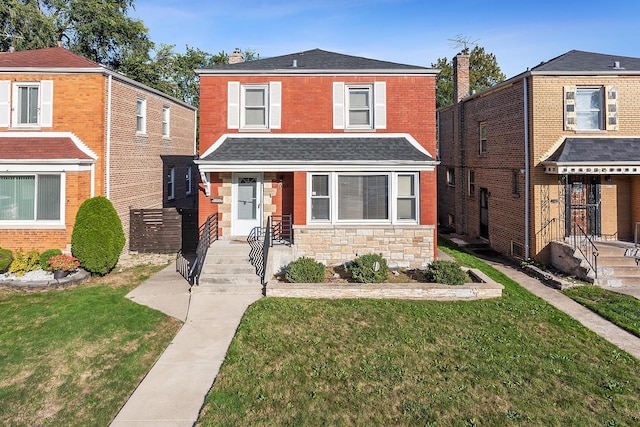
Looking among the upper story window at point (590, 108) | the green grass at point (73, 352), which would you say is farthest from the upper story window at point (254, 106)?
the upper story window at point (590, 108)

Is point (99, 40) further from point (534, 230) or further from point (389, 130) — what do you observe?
point (534, 230)

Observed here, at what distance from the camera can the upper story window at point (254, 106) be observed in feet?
46.3

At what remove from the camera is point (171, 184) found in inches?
839

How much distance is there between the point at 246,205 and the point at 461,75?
44.4 feet

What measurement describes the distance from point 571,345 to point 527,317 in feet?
4.68

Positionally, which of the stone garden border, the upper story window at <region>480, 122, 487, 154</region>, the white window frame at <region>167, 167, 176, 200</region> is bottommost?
the stone garden border

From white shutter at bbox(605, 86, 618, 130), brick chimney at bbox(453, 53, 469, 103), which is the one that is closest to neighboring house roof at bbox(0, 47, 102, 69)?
brick chimney at bbox(453, 53, 469, 103)

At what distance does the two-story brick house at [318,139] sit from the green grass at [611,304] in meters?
4.29

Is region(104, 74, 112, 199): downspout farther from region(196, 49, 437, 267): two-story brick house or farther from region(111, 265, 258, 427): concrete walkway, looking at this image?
region(111, 265, 258, 427): concrete walkway

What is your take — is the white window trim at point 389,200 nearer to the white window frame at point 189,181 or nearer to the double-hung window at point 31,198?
the double-hung window at point 31,198

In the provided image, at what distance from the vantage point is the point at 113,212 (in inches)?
524

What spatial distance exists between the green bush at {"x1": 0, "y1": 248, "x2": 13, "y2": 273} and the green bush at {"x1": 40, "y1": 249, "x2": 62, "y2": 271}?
84 centimetres

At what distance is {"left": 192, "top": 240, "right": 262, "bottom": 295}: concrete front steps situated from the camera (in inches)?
428

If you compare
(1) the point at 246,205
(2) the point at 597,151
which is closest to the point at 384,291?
(1) the point at 246,205
